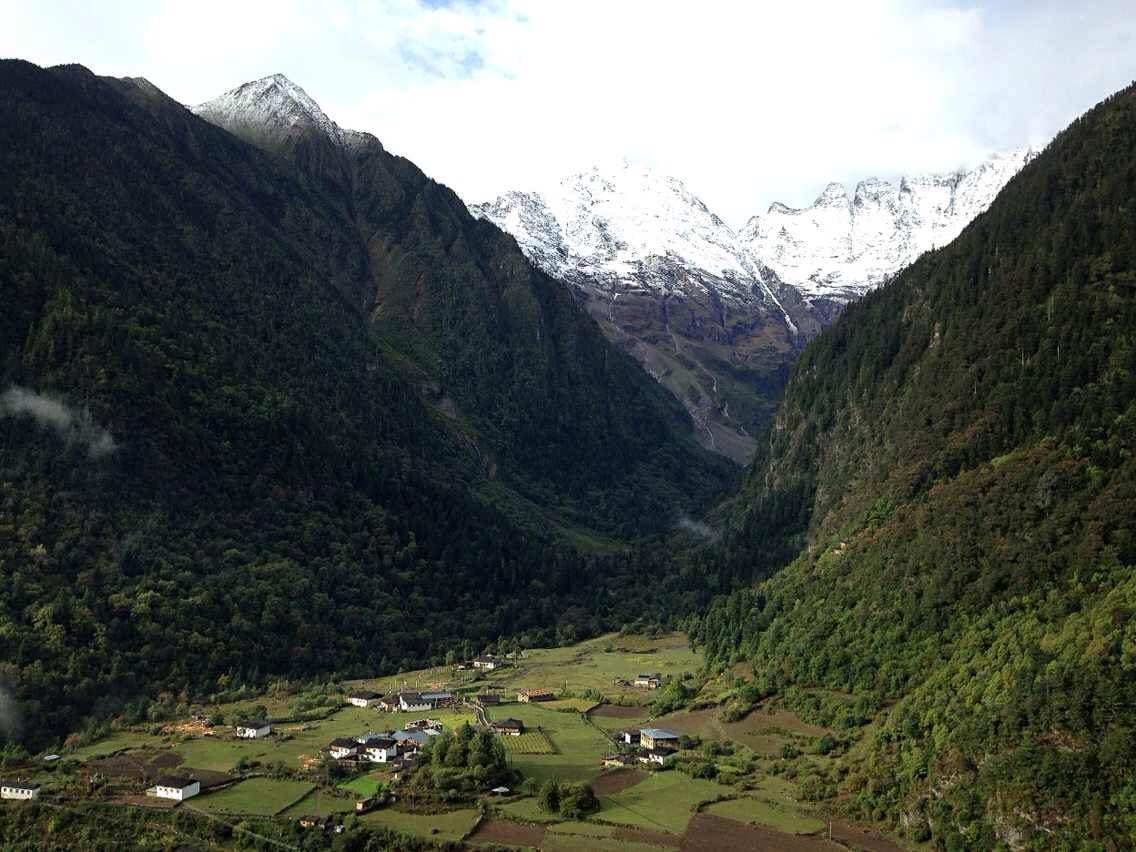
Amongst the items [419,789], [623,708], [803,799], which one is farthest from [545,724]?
[803,799]

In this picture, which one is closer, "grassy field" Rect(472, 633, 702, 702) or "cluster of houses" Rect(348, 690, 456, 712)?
"cluster of houses" Rect(348, 690, 456, 712)

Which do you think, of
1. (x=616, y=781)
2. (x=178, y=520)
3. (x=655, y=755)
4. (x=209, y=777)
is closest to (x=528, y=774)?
(x=616, y=781)

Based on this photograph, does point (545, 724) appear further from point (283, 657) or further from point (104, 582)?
A: point (104, 582)

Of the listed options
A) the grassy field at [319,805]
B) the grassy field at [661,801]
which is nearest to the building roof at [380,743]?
the grassy field at [319,805]

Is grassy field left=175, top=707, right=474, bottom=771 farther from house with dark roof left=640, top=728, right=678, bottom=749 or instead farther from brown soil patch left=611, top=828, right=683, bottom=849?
brown soil patch left=611, top=828, right=683, bottom=849

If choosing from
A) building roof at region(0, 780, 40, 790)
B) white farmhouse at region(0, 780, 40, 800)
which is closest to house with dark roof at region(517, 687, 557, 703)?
building roof at region(0, 780, 40, 790)

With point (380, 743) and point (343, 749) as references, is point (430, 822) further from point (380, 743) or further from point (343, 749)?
point (343, 749)
